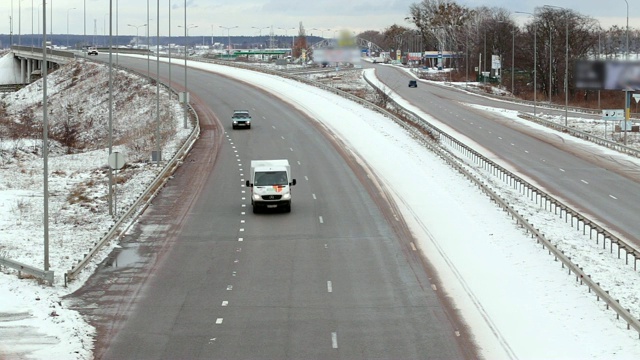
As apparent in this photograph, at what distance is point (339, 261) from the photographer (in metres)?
31.7

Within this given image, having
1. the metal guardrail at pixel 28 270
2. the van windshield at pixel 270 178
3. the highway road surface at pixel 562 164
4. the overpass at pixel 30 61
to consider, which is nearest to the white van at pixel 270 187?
the van windshield at pixel 270 178

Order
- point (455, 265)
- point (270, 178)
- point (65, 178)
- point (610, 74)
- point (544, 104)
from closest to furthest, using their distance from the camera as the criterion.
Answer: point (455, 265) → point (270, 178) → point (65, 178) → point (610, 74) → point (544, 104)

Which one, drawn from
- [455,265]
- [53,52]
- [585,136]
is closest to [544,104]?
[585,136]

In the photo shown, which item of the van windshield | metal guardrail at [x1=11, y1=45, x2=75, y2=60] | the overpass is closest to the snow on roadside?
the van windshield

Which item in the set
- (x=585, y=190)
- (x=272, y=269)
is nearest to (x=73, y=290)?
(x=272, y=269)

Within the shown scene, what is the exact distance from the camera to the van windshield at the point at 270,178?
40.4 metres

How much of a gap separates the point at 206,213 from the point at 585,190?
67.3 feet

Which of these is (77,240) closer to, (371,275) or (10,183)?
(371,275)

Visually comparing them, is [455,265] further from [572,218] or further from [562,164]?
[562,164]

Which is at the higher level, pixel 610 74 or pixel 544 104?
pixel 610 74

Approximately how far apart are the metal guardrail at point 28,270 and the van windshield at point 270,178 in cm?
1307

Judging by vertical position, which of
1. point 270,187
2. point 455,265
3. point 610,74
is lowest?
point 455,265

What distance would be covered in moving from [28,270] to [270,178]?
13.9 metres

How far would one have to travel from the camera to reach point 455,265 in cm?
3114
